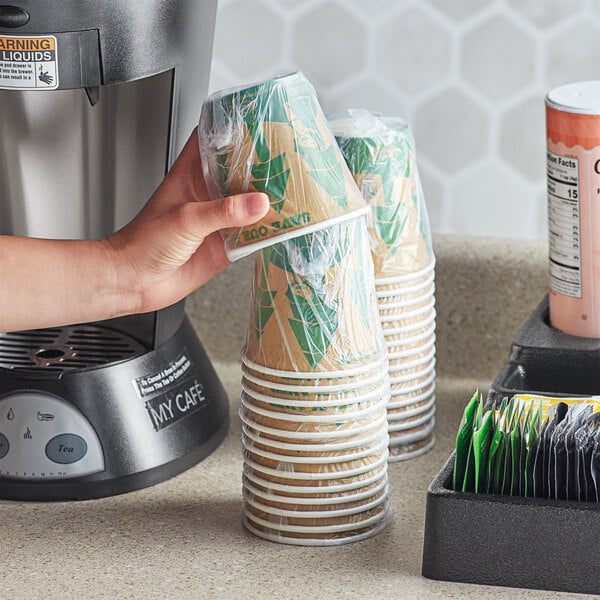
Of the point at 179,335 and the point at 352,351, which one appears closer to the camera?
the point at 352,351

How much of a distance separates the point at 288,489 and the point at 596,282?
1.01ft

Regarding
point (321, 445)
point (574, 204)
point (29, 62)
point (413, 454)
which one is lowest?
point (413, 454)

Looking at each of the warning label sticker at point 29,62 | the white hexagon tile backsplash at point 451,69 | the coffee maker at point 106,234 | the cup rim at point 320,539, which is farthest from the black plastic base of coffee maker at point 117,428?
the white hexagon tile backsplash at point 451,69

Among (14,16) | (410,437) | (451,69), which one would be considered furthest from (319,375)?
(451,69)

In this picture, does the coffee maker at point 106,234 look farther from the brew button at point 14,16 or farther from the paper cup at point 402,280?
the paper cup at point 402,280

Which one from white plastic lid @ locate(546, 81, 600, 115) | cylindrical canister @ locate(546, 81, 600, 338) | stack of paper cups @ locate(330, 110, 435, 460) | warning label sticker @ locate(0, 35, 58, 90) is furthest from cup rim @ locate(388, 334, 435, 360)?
warning label sticker @ locate(0, 35, 58, 90)

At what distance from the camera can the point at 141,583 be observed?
2.52 ft

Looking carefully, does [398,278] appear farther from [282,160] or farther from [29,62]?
[29,62]

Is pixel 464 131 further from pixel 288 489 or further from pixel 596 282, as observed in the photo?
pixel 288 489

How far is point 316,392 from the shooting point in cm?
77

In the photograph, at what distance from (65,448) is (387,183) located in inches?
12.6

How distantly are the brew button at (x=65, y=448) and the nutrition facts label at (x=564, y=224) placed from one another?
401mm

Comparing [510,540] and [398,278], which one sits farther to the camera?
[398,278]

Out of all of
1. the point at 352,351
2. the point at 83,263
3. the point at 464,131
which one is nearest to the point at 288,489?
the point at 352,351
